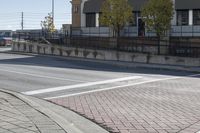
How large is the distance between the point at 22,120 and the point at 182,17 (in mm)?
38634

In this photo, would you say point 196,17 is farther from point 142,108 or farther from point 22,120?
point 22,120

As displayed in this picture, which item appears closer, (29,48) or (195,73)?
(195,73)

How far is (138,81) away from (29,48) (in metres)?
27.3

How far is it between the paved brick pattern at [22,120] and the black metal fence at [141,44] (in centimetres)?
2609

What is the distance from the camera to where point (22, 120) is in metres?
9.77

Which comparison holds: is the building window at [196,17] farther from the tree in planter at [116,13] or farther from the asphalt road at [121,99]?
the asphalt road at [121,99]

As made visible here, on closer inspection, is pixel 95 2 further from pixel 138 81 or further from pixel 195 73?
pixel 138 81

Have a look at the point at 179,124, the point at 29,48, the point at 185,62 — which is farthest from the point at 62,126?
the point at 29,48

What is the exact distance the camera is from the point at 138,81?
2084 cm

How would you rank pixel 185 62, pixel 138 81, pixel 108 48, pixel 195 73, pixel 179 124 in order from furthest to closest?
pixel 108 48
pixel 185 62
pixel 195 73
pixel 138 81
pixel 179 124

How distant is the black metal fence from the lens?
37.6 m

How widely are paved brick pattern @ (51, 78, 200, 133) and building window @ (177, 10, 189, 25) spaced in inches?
1162

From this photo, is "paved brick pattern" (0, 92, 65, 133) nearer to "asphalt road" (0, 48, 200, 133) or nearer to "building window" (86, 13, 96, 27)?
"asphalt road" (0, 48, 200, 133)

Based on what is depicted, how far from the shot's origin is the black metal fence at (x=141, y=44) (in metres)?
37.6
